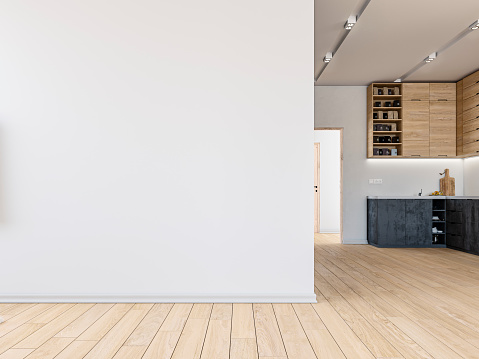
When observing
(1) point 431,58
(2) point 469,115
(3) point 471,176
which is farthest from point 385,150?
(1) point 431,58

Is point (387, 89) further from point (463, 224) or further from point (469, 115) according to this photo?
point (463, 224)

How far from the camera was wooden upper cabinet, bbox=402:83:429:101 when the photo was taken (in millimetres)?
6988

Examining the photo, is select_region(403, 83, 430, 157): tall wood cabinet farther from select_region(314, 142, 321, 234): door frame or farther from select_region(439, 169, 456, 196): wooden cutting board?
select_region(314, 142, 321, 234): door frame

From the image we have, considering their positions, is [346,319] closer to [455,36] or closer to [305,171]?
[305,171]

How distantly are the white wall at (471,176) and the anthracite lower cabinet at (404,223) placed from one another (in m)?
0.85

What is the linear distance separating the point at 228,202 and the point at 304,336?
47.8 inches

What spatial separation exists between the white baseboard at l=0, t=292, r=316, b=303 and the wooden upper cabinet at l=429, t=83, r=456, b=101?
5234mm

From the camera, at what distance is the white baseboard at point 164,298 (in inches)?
126

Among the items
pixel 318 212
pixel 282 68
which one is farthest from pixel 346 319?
pixel 318 212

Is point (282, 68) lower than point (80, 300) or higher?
higher

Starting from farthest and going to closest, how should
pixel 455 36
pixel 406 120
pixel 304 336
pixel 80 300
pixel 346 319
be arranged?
pixel 406 120
pixel 455 36
pixel 80 300
pixel 346 319
pixel 304 336

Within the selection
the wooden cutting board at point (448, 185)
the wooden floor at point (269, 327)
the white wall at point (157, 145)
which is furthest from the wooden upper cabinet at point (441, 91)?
the white wall at point (157, 145)

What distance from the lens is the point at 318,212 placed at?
9.27 metres

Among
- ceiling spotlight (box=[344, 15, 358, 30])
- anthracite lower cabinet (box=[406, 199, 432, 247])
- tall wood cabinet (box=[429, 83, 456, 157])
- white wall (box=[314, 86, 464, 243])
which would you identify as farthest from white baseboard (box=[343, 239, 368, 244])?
ceiling spotlight (box=[344, 15, 358, 30])
